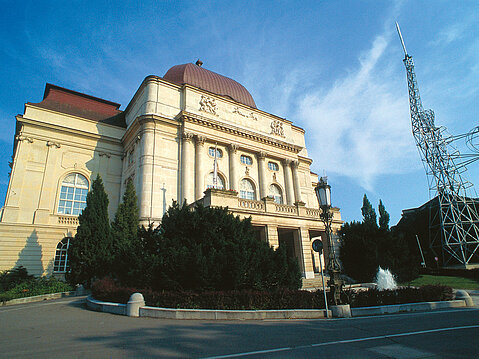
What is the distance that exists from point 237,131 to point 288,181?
9609 millimetres

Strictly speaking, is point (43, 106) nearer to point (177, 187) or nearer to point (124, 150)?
point (124, 150)

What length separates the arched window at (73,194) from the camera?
2934 cm

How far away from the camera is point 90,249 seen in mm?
→ 21250

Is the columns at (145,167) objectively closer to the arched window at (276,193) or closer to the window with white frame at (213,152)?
the window with white frame at (213,152)

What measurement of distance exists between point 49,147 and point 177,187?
571 inches

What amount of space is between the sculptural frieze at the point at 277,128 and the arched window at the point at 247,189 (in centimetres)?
888

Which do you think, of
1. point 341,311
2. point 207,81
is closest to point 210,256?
point 341,311

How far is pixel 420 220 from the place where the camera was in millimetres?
49250

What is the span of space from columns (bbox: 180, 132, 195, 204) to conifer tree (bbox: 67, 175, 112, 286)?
8497 millimetres

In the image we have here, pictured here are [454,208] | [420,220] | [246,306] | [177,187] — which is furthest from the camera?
[420,220]

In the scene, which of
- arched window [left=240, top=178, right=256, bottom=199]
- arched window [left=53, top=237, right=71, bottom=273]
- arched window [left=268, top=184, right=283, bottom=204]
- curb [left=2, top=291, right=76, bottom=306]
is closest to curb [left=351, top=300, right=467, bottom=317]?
curb [left=2, top=291, right=76, bottom=306]

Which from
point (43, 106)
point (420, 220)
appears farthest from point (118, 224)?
point (420, 220)

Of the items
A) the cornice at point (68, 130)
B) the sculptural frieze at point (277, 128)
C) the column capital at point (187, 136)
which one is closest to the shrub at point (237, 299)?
the column capital at point (187, 136)

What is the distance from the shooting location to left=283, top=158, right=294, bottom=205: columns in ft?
119
